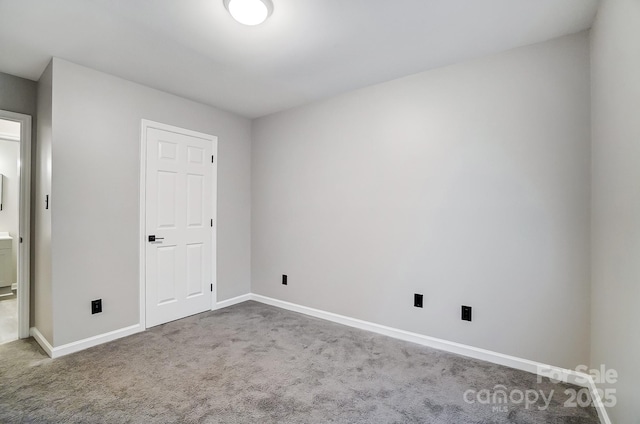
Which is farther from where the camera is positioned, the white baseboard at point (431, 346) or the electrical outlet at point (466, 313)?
the electrical outlet at point (466, 313)

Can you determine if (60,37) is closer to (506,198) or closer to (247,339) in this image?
(247,339)

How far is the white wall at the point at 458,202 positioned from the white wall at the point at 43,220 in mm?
2265

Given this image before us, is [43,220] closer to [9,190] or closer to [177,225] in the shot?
[177,225]

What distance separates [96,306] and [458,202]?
3.36m

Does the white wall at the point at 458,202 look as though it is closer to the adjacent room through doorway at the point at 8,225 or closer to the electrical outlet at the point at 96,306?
the electrical outlet at the point at 96,306

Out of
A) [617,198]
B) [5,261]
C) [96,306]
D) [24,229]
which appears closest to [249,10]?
[617,198]

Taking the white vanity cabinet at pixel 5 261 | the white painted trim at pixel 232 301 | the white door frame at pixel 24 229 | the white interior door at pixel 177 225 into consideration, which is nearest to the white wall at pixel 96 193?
the white interior door at pixel 177 225

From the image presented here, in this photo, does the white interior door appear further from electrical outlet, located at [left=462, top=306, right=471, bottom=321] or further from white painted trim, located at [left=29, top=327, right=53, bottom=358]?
electrical outlet, located at [left=462, top=306, right=471, bottom=321]

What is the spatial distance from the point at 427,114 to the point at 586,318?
1.96 m

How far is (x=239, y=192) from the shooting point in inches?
156

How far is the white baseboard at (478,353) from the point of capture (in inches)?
80.0

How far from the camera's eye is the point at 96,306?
8.73ft

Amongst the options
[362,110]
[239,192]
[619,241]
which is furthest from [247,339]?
[619,241]

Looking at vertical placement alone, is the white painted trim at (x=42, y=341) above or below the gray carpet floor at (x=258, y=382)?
above
